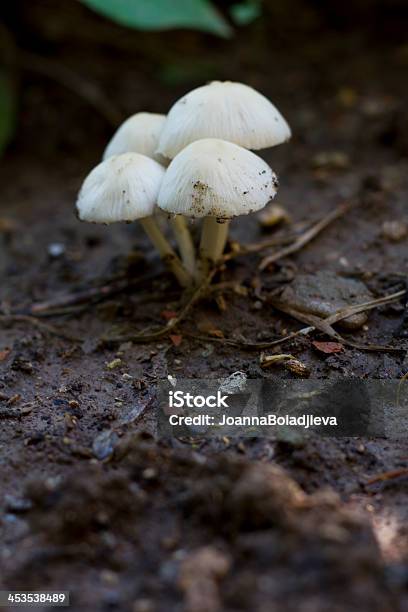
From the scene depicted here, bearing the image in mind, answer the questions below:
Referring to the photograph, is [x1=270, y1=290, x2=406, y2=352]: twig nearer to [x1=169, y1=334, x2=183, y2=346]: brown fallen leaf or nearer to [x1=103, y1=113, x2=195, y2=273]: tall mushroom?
[x1=169, y1=334, x2=183, y2=346]: brown fallen leaf

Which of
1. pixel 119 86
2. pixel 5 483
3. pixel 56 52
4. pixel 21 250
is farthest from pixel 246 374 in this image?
pixel 56 52

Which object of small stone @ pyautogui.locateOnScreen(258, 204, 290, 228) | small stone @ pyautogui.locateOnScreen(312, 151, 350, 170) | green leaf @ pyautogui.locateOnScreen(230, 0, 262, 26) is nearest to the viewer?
small stone @ pyautogui.locateOnScreen(258, 204, 290, 228)

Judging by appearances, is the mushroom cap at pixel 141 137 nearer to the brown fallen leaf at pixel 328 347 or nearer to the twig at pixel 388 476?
the brown fallen leaf at pixel 328 347

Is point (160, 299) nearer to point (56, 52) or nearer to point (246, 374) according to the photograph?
point (246, 374)

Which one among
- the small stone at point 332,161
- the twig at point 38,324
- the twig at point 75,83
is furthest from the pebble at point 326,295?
the twig at point 75,83

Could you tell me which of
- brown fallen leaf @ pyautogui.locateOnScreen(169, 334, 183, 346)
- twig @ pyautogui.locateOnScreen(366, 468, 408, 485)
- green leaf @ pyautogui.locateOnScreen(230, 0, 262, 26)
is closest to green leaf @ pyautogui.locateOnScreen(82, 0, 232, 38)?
green leaf @ pyautogui.locateOnScreen(230, 0, 262, 26)

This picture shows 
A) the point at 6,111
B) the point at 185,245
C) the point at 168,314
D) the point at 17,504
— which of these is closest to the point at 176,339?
the point at 168,314
